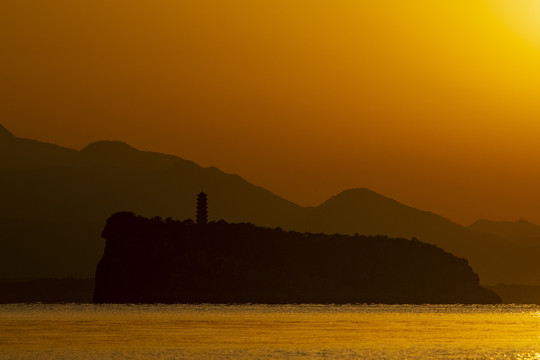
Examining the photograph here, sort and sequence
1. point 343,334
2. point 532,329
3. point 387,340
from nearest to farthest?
point 387,340 → point 343,334 → point 532,329

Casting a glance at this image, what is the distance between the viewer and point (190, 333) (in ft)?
443

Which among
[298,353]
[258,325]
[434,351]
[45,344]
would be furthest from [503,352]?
[258,325]

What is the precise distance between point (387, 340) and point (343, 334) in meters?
12.1

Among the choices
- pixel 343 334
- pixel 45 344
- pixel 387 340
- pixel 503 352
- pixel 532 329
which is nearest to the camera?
pixel 503 352

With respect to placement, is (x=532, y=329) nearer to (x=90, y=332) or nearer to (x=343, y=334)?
(x=343, y=334)

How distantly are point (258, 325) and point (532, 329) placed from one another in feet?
112

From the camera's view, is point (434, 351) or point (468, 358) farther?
point (434, 351)

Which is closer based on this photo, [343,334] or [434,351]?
[434,351]

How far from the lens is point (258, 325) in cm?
16050

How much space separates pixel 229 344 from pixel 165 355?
14662 millimetres

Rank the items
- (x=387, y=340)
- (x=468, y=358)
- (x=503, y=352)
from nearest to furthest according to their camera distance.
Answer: (x=468, y=358) → (x=503, y=352) → (x=387, y=340)

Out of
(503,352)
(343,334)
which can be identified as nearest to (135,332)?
(343,334)

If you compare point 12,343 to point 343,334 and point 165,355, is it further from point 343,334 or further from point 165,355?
point 343,334

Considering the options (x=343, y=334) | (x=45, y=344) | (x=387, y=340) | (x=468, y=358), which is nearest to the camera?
(x=468, y=358)
